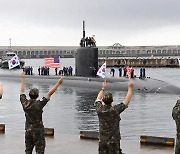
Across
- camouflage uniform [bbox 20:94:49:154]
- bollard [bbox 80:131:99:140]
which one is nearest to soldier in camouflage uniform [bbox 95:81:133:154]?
camouflage uniform [bbox 20:94:49:154]

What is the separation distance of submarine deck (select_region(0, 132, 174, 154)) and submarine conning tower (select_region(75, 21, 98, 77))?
22316 millimetres

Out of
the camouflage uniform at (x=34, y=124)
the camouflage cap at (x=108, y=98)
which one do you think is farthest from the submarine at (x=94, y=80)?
the camouflage cap at (x=108, y=98)

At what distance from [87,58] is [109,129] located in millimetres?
27046

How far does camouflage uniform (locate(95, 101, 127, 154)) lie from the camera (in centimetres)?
794

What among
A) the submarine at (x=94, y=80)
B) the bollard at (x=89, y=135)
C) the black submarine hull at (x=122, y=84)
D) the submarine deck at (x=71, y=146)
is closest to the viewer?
the submarine deck at (x=71, y=146)

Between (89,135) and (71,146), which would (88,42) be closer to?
(89,135)

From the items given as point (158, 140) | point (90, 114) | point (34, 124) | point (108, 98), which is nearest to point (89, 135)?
point (158, 140)

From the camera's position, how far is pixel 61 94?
33.7 meters

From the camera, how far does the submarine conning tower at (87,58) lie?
34.9m

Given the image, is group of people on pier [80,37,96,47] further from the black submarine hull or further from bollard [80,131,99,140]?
bollard [80,131,99,140]

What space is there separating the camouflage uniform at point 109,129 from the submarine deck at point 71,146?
8.96ft

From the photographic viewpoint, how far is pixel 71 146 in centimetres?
1145

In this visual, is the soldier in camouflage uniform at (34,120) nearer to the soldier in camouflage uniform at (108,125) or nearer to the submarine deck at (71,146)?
the soldier in camouflage uniform at (108,125)

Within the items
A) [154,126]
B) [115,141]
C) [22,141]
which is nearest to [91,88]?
[154,126]
